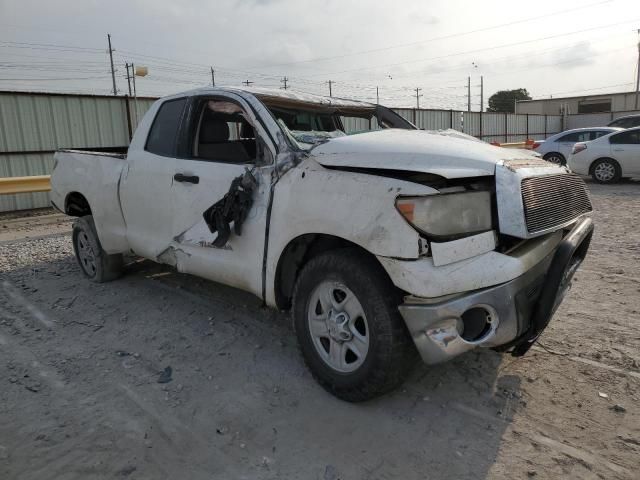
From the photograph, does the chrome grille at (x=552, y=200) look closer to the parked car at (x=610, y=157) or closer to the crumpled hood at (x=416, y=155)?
the crumpled hood at (x=416, y=155)

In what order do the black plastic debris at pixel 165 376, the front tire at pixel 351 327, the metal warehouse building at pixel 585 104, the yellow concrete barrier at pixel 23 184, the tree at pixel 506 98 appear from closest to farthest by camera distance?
1. the front tire at pixel 351 327
2. the black plastic debris at pixel 165 376
3. the yellow concrete barrier at pixel 23 184
4. the metal warehouse building at pixel 585 104
5. the tree at pixel 506 98

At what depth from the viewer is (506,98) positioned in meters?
78.4

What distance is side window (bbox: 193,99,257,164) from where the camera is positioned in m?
3.77

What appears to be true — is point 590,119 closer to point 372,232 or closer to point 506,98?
point 372,232

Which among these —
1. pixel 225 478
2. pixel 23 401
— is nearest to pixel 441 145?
pixel 225 478

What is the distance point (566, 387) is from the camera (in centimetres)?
306

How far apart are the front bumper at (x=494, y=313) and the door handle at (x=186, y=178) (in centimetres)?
196

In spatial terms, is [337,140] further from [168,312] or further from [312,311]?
[168,312]

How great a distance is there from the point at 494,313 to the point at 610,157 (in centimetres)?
1219

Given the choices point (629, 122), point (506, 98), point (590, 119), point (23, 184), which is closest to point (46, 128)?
point (23, 184)

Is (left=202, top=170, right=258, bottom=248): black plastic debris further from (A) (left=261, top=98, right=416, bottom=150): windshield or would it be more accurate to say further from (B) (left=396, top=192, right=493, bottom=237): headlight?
(B) (left=396, top=192, right=493, bottom=237): headlight

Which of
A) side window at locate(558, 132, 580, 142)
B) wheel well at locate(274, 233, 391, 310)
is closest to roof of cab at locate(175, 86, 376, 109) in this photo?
wheel well at locate(274, 233, 391, 310)

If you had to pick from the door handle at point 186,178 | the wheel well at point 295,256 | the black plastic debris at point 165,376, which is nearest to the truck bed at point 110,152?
the door handle at point 186,178

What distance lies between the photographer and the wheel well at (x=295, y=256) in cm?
308
